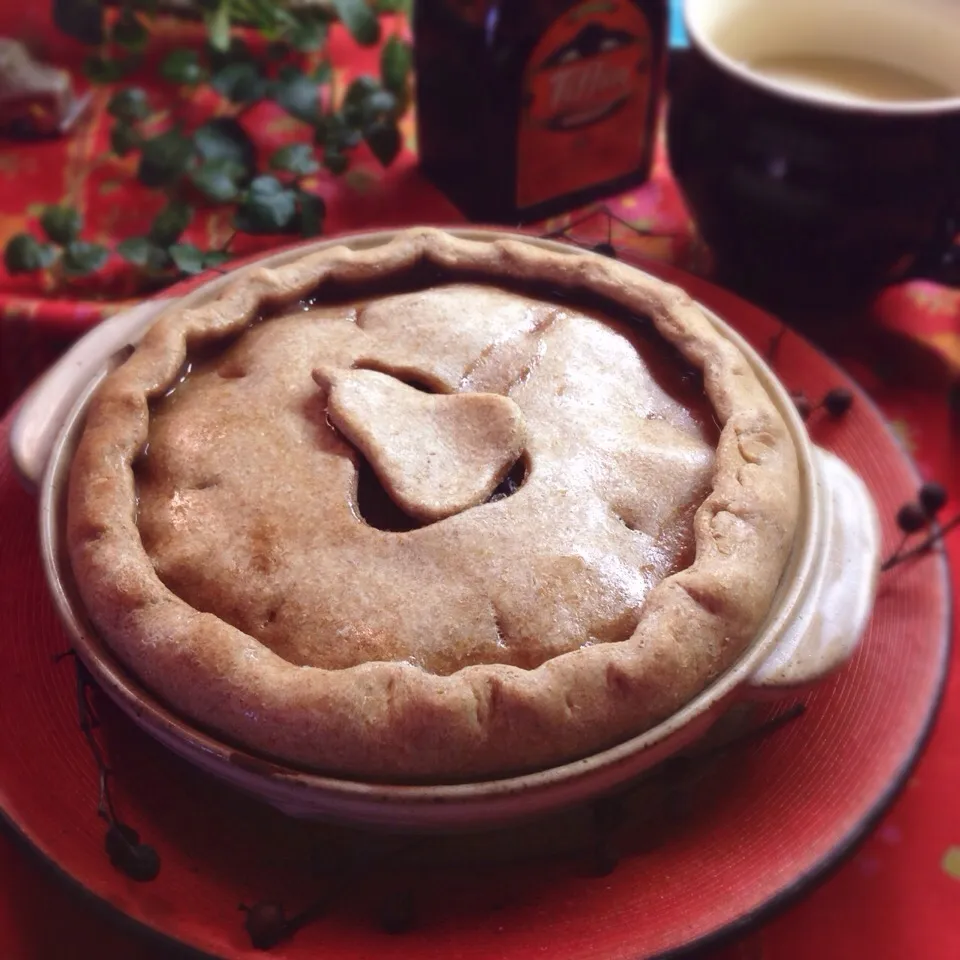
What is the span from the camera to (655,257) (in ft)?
4.35

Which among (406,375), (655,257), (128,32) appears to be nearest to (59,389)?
(406,375)

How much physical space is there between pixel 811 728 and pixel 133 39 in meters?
1.44

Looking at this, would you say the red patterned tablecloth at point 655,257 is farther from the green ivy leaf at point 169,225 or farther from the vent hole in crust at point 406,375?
the vent hole in crust at point 406,375

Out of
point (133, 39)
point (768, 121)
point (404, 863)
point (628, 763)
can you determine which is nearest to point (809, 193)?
point (768, 121)

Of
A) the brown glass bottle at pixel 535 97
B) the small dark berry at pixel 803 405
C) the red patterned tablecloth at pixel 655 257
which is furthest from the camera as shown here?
the brown glass bottle at pixel 535 97

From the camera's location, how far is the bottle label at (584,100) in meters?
1.12

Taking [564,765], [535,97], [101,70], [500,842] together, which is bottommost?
[500,842]

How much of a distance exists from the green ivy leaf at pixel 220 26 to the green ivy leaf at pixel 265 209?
0.30m

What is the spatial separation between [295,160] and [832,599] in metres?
0.98

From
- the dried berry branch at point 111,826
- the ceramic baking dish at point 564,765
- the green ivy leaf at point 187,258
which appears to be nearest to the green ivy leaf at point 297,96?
the green ivy leaf at point 187,258

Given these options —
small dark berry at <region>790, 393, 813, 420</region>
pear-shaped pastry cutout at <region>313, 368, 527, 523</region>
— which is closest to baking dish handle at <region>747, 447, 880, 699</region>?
small dark berry at <region>790, 393, 813, 420</region>

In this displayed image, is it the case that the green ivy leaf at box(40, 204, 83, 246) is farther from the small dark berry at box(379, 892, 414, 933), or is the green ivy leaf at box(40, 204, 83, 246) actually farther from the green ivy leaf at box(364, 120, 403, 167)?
the small dark berry at box(379, 892, 414, 933)

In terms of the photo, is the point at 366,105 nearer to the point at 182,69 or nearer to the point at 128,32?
the point at 182,69

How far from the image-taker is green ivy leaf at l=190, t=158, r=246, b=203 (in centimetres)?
136
